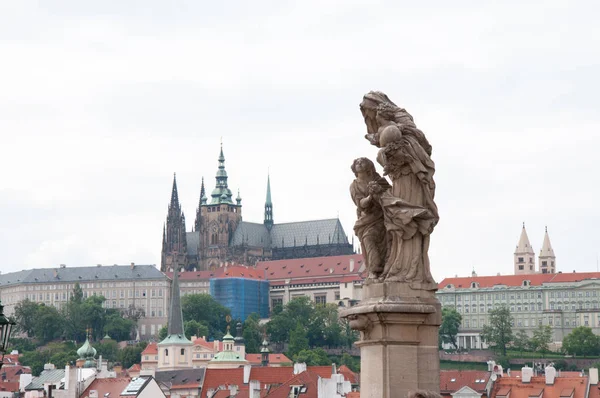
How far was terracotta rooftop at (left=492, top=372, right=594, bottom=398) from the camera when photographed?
225 feet

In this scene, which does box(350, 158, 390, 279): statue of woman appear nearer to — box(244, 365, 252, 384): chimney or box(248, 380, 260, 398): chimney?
box(248, 380, 260, 398): chimney

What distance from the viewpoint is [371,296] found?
30.1ft

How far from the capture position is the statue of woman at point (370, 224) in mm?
9359

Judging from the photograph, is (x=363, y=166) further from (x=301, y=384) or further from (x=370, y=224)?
(x=301, y=384)

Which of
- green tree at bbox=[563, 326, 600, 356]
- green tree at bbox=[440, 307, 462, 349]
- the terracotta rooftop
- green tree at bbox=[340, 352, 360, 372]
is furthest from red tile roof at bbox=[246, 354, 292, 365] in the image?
the terracotta rooftop

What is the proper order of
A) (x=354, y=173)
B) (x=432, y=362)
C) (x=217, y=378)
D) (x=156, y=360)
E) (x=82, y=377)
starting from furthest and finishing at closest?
(x=156, y=360) < (x=217, y=378) < (x=82, y=377) < (x=354, y=173) < (x=432, y=362)

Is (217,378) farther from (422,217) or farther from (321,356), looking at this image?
(422,217)

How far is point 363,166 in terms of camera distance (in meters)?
9.58

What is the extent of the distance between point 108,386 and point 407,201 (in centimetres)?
9115

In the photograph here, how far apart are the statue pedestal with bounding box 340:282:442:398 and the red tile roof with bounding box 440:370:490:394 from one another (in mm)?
70096

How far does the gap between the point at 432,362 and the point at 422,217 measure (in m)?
0.83

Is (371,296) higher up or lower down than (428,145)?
lower down

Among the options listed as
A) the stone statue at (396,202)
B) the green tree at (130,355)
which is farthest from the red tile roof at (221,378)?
the stone statue at (396,202)

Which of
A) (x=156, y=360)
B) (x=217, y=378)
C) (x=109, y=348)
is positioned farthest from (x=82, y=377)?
(x=109, y=348)
